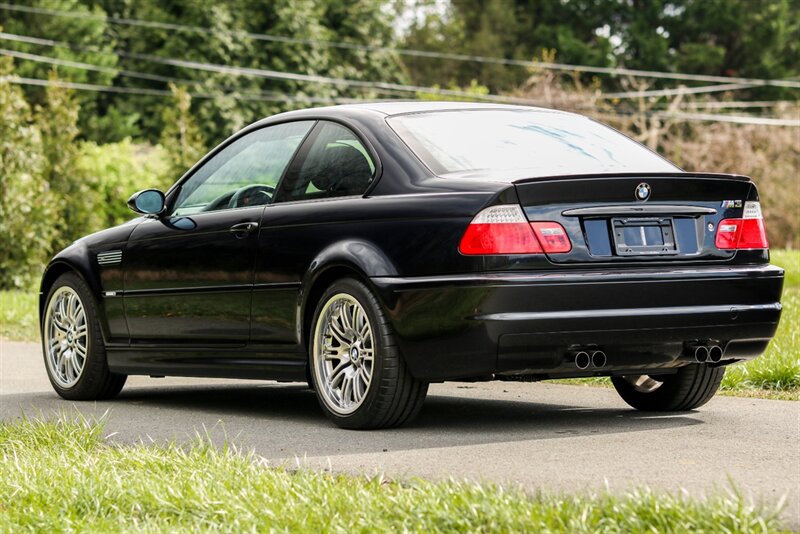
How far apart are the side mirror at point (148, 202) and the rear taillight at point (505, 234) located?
2749 millimetres

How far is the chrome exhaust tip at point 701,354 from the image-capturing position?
21.7 feet

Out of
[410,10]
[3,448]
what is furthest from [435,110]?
[410,10]

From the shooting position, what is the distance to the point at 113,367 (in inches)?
342

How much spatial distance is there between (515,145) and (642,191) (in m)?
0.84

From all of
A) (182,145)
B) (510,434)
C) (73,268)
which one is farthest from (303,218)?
(182,145)

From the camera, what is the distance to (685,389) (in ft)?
24.6

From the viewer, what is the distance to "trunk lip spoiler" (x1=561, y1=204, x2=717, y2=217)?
6.34 meters

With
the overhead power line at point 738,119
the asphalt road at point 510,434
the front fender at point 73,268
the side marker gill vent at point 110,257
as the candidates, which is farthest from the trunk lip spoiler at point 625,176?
the overhead power line at point 738,119

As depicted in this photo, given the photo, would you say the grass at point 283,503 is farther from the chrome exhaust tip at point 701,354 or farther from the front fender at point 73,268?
the front fender at point 73,268

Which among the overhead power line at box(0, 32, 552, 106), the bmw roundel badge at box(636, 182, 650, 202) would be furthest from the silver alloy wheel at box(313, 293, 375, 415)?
the overhead power line at box(0, 32, 552, 106)

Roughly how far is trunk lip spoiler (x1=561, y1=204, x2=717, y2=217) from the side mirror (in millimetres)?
3023

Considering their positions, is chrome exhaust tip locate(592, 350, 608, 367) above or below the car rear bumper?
below

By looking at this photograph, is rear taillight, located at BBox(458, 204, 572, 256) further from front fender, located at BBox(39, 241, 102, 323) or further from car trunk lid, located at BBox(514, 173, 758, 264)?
front fender, located at BBox(39, 241, 102, 323)

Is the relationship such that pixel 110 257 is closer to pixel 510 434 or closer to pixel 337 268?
pixel 337 268
